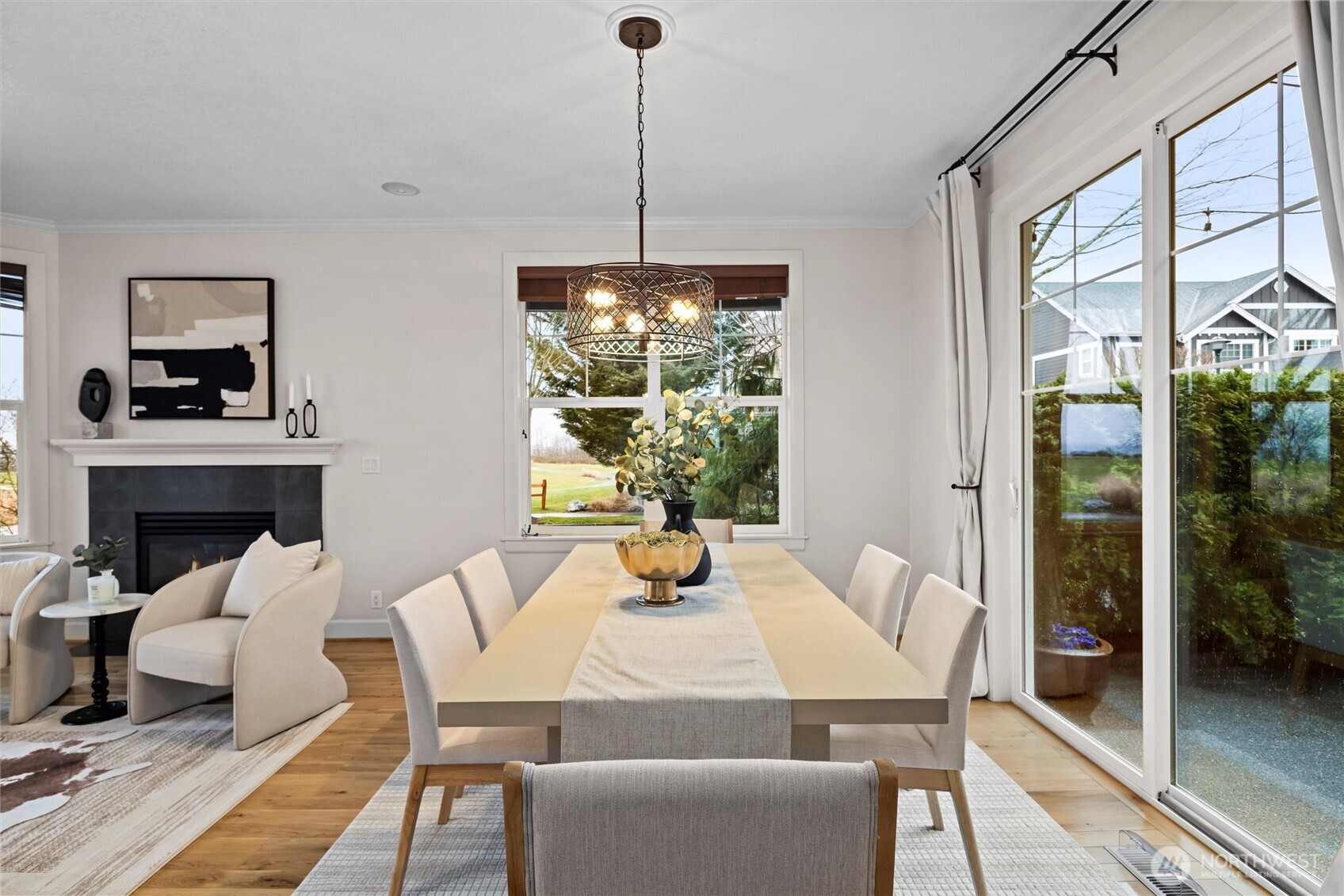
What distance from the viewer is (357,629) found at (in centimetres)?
421

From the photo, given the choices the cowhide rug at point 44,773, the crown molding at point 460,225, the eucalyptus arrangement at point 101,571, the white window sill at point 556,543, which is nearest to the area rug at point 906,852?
the cowhide rug at point 44,773

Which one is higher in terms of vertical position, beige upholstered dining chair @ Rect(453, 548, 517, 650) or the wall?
the wall

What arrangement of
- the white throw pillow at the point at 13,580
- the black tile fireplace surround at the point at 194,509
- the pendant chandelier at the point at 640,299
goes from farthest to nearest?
the black tile fireplace surround at the point at 194,509 → the white throw pillow at the point at 13,580 → the pendant chandelier at the point at 640,299

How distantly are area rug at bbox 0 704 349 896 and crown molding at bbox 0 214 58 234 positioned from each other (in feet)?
9.16

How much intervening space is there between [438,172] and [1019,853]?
11.9ft

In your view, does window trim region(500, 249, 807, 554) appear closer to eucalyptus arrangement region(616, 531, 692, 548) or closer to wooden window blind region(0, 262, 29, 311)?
eucalyptus arrangement region(616, 531, 692, 548)

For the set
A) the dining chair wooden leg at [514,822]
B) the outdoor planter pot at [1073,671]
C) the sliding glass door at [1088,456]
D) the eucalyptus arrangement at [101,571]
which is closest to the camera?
the dining chair wooden leg at [514,822]

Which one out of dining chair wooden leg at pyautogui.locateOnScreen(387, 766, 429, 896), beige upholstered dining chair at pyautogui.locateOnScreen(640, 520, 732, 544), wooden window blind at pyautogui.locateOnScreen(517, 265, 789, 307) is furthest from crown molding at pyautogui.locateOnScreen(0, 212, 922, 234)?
dining chair wooden leg at pyautogui.locateOnScreen(387, 766, 429, 896)

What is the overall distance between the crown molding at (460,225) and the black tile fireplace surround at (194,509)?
142 cm

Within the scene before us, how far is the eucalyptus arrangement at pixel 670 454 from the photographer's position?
2.22 metres

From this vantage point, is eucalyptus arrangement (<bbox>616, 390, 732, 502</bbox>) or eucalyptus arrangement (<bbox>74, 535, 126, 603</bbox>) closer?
eucalyptus arrangement (<bbox>616, 390, 732, 502</bbox>)

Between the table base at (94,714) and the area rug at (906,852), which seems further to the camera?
the table base at (94,714)

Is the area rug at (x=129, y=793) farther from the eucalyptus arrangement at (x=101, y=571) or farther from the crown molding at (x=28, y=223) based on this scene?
the crown molding at (x=28, y=223)

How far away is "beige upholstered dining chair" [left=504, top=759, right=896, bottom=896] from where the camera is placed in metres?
0.82
